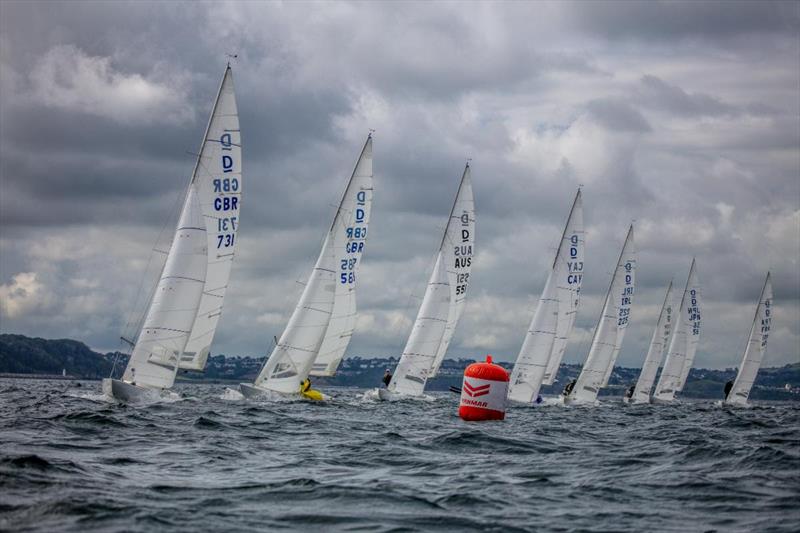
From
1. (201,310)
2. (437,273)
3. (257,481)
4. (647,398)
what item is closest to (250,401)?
(201,310)

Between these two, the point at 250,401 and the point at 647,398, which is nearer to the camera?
the point at 250,401

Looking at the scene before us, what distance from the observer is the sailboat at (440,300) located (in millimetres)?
45344

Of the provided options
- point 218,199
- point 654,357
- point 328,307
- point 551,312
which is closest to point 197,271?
point 218,199

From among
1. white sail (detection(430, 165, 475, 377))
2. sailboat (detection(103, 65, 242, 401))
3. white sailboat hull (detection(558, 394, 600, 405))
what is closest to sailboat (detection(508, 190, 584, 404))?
white sailboat hull (detection(558, 394, 600, 405))

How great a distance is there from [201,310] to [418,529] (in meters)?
24.2

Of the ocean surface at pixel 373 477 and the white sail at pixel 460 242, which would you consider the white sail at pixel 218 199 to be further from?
the white sail at pixel 460 242

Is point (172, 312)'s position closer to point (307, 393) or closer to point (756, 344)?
point (307, 393)

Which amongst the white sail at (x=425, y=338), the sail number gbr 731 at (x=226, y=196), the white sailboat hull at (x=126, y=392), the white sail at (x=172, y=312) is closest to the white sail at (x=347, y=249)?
the white sail at (x=425, y=338)

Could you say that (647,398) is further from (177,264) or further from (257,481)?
(257,481)

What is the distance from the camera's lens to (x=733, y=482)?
1608 cm

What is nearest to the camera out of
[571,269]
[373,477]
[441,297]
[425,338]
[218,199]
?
[373,477]

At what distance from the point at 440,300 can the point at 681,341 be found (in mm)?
33043

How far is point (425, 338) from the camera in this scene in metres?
45.8

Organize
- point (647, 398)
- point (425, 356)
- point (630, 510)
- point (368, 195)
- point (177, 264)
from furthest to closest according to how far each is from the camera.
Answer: point (647, 398)
point (425, 356)
point (368, 195)
point (177, 264)
point (630, 510)
